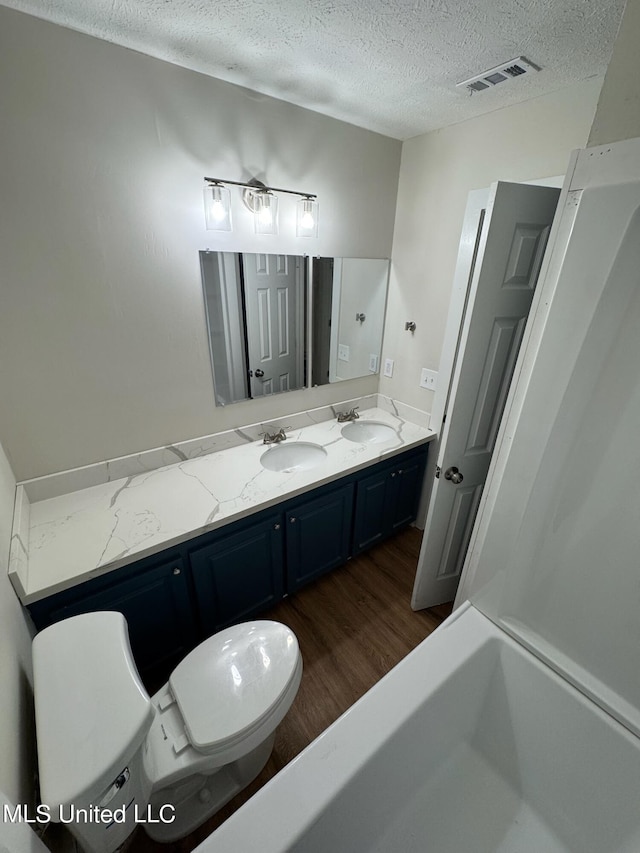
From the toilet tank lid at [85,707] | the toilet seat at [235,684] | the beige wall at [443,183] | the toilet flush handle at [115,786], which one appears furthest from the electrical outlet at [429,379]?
the toilet flush handle at [115,786]

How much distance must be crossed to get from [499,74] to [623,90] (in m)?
0.77

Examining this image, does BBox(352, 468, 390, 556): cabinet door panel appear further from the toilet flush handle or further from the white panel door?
the toilet flush handle

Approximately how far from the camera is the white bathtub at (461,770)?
2.66ft

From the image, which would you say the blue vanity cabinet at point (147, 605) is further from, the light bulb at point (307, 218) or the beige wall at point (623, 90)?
the beige wall at point (623, 90)

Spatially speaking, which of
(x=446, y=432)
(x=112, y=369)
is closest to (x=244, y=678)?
(x=446, y=432)

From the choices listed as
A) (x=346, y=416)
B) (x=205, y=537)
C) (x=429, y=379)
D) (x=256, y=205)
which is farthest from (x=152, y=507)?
(x=429, y=379)

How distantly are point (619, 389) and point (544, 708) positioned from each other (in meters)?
0.97

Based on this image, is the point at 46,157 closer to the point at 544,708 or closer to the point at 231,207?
the point at 231,207

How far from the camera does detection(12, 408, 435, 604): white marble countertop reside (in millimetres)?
1180

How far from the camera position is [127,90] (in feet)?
4.01

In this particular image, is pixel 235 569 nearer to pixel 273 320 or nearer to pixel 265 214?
pixel 273 320

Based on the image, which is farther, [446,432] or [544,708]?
[446,432]

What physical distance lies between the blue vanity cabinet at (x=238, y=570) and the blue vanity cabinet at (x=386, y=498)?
1.69ft

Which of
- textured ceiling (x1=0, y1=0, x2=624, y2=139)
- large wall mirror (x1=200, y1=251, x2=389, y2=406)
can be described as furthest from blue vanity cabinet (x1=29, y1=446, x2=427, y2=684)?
textured ceiling (x1=0, y1=0, x2=624, y2=139)
